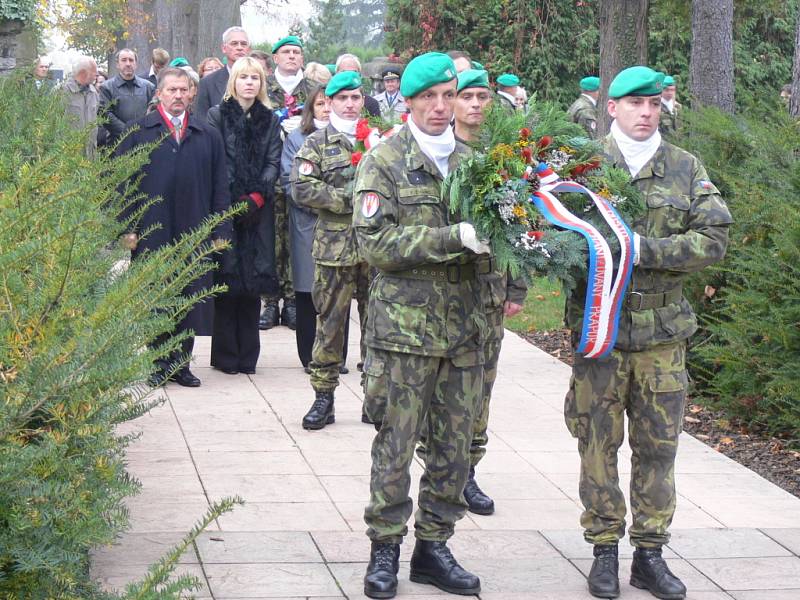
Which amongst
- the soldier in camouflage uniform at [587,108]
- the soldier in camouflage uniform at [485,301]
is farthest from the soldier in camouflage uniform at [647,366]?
the soldier in camouflage uniform at [587,108]

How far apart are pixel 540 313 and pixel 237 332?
4181 millimetres

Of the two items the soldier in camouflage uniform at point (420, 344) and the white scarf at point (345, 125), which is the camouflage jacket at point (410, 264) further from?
the white scarf at point (345, 125)

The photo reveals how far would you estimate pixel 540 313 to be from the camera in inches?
513

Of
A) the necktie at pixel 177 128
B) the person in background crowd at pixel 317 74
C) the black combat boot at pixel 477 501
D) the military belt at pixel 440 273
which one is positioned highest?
the person in background crowd at pixel 317 74

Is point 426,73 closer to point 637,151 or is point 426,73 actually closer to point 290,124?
point 637,151

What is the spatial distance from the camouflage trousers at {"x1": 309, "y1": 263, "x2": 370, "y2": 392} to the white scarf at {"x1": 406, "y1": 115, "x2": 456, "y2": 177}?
9.59 feet

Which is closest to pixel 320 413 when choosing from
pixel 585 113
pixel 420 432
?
pixel 420 432

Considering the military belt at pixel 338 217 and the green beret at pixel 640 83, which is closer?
the green beret at pixel 640 83

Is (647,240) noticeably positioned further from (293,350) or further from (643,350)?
(293,350)

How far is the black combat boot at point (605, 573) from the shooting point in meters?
5.31

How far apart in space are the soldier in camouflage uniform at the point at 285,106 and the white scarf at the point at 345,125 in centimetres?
237

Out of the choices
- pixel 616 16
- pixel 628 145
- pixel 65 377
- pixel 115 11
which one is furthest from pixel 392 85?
pixel 115 11

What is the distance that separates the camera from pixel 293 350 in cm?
1065

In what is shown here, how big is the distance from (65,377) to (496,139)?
266cm
